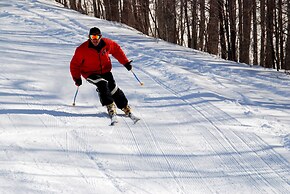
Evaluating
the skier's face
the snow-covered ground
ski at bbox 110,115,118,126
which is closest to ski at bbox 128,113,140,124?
the snow-covered ground

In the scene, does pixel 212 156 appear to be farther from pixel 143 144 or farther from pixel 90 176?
pixel 90 176

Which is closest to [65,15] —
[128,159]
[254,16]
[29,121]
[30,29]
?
[30,29]

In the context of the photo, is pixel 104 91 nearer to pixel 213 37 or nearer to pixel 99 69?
pixel 99 69

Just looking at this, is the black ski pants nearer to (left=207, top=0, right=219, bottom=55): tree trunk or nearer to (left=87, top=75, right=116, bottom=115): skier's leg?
(left=87, top=75, right=116, bottom=115): skier's leg

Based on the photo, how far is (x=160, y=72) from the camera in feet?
32.3

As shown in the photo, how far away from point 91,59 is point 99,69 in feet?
0.80

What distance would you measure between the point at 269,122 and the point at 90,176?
3.46 metres

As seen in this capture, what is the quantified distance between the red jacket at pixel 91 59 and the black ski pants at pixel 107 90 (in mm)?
99

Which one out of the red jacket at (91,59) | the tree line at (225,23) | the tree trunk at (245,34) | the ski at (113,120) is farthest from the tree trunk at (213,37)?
the ski at (113,120)

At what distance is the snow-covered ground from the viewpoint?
14.4 feet

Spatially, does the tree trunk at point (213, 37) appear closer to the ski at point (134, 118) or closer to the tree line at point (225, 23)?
the tree line at point (225, 23)

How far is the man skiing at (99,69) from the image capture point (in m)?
6.14

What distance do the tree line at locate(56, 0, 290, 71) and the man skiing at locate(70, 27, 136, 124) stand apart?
1220 centimetres

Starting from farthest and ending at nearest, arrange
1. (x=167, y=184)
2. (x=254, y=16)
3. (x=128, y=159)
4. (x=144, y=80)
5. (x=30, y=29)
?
(x=254, y=16), (x=30, y=29), (x=144, y=80), (x=128, y=159), (x=167, y=184)
